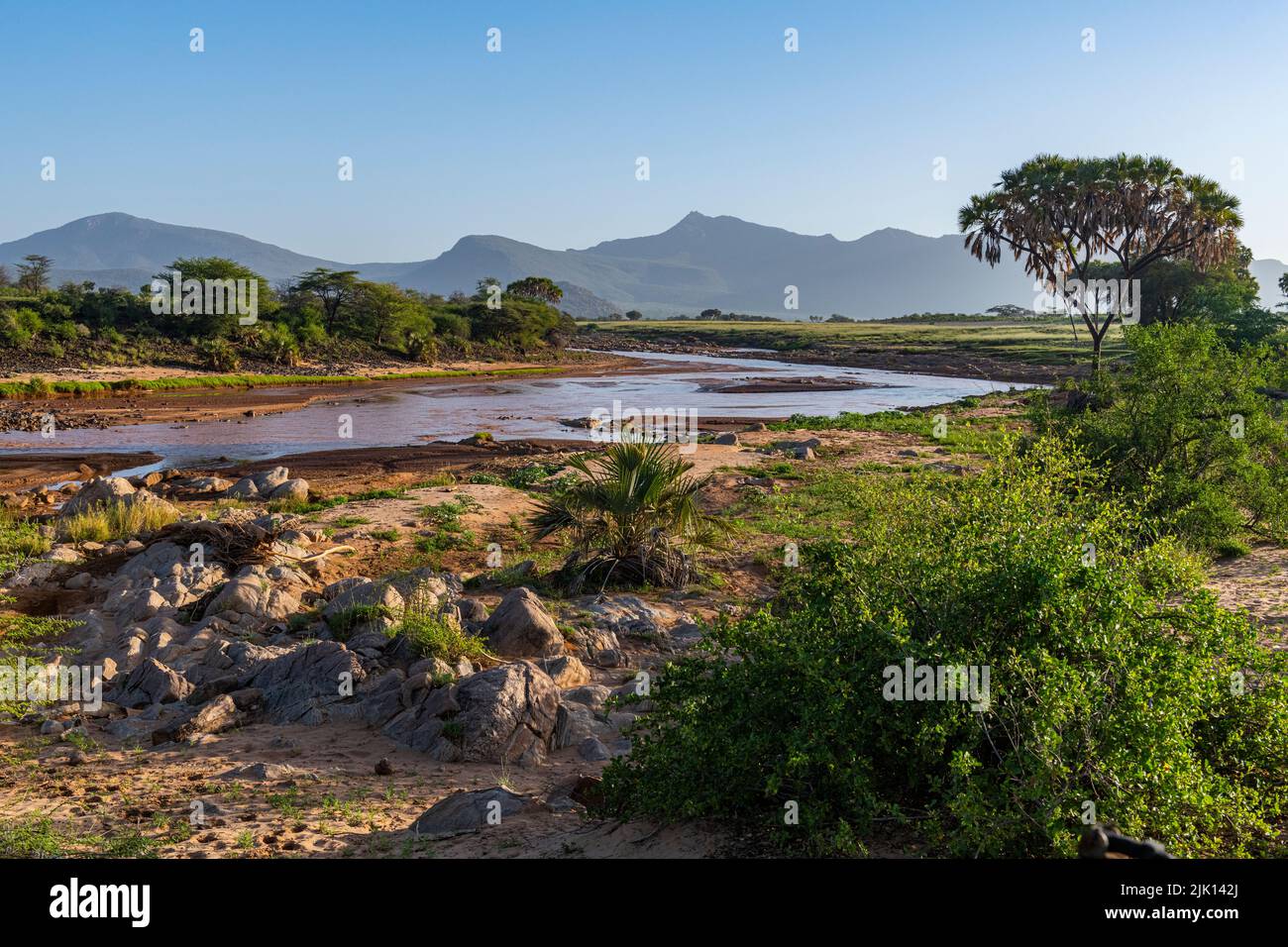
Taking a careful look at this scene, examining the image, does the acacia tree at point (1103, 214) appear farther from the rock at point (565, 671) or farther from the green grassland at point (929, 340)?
the rock at point (565, 671)

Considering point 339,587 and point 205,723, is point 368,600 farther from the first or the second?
point 205,723

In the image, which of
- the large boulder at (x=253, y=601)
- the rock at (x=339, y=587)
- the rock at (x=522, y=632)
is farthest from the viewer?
the rock at (x=339, y=587)

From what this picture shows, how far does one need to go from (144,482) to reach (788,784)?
1913 cm

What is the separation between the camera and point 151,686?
320 inches

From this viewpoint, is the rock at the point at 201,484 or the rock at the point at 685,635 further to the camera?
the rock at the point at 201,484

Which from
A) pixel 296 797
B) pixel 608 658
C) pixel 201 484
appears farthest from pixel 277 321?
pixel 296 797

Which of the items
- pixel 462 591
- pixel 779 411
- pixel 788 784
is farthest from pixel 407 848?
pixel 779 411

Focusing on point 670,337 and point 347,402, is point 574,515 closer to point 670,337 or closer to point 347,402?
point 347,402

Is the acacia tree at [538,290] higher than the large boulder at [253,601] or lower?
higher

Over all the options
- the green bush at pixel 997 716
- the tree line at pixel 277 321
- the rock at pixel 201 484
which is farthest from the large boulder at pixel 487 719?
the tree line at pixel 277 321

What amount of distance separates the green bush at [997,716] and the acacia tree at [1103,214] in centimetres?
3346

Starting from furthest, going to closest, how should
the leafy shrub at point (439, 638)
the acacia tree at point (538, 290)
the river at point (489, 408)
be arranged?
the acacia tree at point (538, 290)
the river at point (489, 408)
the leafy shrub at point (439, 638)

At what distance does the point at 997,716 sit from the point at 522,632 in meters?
5.83

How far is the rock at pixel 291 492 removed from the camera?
56.8 feet
